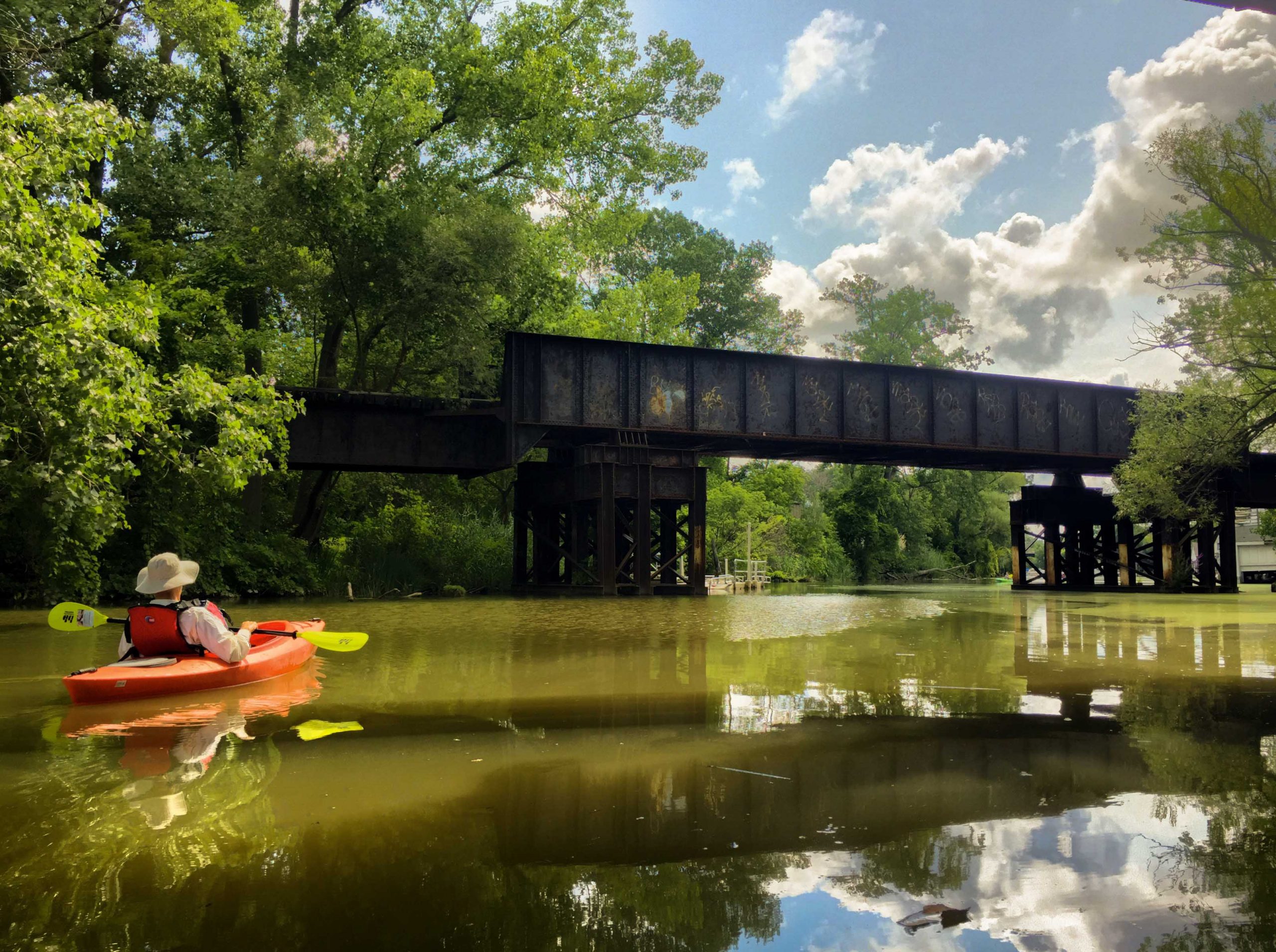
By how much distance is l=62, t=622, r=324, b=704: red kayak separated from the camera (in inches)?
271

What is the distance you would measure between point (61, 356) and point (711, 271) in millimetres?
48225

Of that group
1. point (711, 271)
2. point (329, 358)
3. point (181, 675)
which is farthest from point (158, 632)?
point (711, 271)

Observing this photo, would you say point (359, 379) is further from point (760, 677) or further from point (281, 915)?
point (281, 915)

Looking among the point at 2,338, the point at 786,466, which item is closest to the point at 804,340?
the point at 786,466

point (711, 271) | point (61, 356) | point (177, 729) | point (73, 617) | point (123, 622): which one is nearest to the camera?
point (177, 729)

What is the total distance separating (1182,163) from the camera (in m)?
22.7

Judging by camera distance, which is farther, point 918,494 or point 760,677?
point 918,494

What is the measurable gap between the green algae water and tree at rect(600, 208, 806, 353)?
4896cm

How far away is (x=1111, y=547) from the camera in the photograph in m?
34.2

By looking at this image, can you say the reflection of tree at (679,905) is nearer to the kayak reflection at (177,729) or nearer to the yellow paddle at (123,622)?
the kayak reflection at (177,729)

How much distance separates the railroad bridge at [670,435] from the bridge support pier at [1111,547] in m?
0.14

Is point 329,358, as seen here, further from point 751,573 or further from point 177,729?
point 177,729

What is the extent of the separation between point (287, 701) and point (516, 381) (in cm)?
1653

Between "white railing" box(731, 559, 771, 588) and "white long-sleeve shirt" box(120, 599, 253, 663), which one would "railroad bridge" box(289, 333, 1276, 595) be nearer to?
"white railing" box(731, 559, 771, 588)
